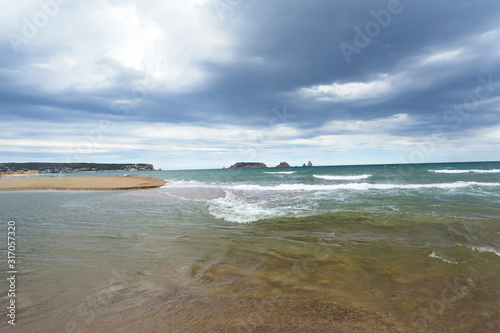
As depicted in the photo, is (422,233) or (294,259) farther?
(422,233)

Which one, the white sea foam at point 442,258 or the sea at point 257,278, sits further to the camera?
the white sea foam at point 442,258

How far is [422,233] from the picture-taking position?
25.4 feet

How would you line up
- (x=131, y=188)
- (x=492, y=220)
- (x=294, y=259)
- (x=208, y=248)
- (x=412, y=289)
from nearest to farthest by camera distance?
(x=412, y=289) → (x=294, y=259) → (x=208, y=248) → (x=492, y=220) → (x=131, y=188)

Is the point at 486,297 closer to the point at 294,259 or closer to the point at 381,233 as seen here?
the point at 294,259

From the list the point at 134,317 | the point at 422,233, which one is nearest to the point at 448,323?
the point at 134,317

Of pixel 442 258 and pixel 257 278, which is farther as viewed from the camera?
pixel 442 258

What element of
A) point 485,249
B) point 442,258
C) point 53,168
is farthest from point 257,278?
point 53,168

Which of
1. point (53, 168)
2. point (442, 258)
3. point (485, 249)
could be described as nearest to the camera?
point (442, 258)

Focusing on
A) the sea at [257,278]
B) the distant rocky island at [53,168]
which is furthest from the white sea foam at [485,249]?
the distant rocky island at [53,168]

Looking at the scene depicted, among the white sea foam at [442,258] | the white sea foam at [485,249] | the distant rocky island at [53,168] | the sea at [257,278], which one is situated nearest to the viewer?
the sea at [257,278]

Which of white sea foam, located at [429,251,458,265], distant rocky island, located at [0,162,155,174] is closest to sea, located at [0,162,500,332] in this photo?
white sea foam, located at [429,251,458,265]

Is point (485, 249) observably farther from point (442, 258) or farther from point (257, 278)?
point (257, 278)

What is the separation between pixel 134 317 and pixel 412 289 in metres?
4.66

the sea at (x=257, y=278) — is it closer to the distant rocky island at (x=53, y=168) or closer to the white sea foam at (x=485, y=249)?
the white sea foam at (x=485, y=249)
